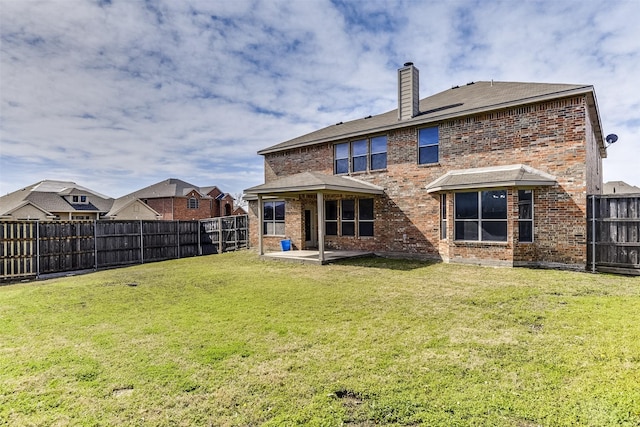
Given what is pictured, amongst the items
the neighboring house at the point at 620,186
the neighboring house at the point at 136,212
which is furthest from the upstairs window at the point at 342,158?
the neighboring house at the point at 620,186

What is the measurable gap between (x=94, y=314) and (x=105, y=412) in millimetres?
3885

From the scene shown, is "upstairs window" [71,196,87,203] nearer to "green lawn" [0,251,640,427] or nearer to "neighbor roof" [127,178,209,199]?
"neighbor roof" [127,178,209,199]

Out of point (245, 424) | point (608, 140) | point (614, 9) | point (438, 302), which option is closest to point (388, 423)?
point (245, 424)

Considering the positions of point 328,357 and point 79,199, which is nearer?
point 328,357

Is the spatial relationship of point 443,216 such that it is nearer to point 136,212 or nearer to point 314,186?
point 314,186

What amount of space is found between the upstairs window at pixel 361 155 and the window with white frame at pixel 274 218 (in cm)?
336

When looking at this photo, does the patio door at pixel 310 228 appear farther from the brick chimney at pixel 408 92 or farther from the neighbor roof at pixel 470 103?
the brick chimney at pixel 408 92

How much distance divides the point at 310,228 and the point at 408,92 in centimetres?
735

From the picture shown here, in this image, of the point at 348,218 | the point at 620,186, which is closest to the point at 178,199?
the point at 348,218

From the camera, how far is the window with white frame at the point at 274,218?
16625 millimetres

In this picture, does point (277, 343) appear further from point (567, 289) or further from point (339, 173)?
point (339, 173)

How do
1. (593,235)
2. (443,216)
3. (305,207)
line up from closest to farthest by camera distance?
(593,235) → (443,216) → (305,207)

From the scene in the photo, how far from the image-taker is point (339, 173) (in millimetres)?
15297

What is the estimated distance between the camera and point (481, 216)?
10938 mm
